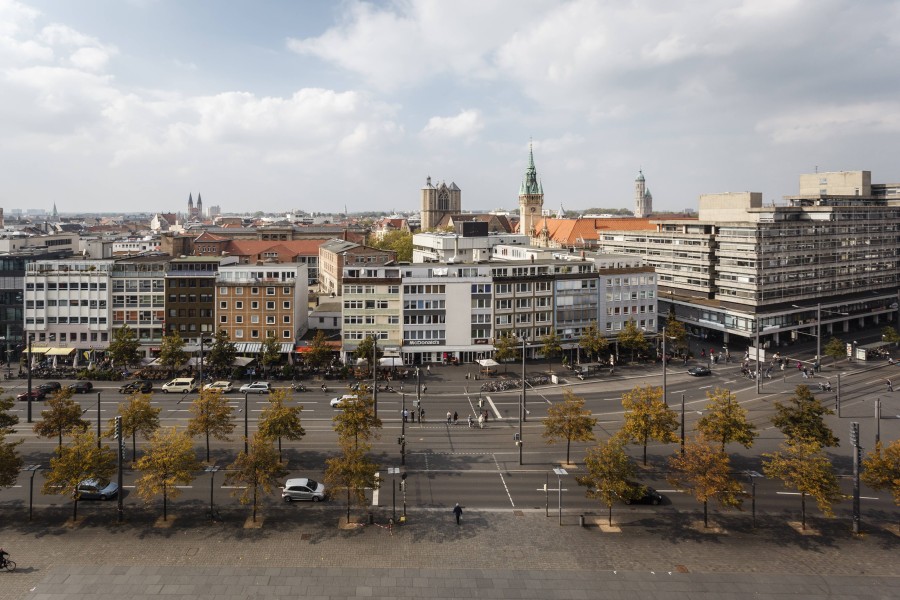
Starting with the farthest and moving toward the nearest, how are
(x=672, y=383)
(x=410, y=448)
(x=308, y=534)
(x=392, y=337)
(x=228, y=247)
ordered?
(x=228, y=247) → (x=392, y=337) → (x=672, y=383) → (x=410, y=448) → (x=308, y=534)

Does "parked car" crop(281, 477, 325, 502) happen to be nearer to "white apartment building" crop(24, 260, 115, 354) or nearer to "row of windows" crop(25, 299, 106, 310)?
"white apartment building" crop(24, 260, 115, 354)

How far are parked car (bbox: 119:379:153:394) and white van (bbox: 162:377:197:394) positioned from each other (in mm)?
1711

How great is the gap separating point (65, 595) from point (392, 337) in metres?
59.5

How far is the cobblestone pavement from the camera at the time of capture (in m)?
33.1

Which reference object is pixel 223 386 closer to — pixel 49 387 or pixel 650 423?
pixel 49 387

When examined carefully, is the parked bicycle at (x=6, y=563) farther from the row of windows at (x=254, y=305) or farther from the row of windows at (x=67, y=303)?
the row of windows at (x=67, y=303)

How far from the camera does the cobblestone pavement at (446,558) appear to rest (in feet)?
109

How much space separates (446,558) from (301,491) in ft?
40.2

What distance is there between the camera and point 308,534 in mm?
38938

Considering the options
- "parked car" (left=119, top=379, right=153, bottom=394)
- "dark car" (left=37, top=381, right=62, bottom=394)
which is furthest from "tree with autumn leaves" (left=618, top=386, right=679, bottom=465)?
"dark car" (left=37, top=381, right=62, bottom=394)

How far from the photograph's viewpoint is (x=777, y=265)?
105m

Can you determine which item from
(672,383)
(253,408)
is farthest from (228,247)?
(672,383)

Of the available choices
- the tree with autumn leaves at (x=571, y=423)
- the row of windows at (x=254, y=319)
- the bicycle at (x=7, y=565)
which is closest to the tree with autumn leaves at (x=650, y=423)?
the tree with autumn leaves at (x=571, y=423)

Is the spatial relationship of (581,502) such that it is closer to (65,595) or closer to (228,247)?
(65,595)
